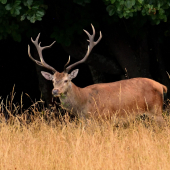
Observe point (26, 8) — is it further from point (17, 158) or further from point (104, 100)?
point (17, 158)

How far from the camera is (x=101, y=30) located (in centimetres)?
939

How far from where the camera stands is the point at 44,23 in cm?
970

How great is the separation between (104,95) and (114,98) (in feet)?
0.59

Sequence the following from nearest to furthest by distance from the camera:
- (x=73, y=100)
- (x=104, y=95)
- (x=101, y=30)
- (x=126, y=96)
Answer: (x=73, y=100) < (x=104, y=95) < (x=126, y=96) < (x=101, y=30)

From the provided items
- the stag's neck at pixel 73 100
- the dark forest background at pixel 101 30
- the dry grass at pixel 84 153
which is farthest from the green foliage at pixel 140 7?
the dry grass at pixel 84 153

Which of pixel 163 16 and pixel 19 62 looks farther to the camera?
pixel 19 62

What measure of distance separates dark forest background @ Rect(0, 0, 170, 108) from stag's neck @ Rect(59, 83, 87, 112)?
428 millimetres

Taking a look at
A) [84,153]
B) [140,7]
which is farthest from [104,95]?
[84,153]

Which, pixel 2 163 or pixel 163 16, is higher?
pixel 163 16

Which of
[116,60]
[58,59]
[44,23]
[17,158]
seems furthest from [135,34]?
[17,158]

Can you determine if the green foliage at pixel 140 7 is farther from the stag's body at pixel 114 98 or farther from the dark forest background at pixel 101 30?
the stag's body at pixel 114 98

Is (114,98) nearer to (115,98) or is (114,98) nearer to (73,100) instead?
(115,98)

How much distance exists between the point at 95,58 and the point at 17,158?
14.5 feet

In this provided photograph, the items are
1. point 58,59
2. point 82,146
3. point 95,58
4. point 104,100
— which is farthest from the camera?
point 58,59
